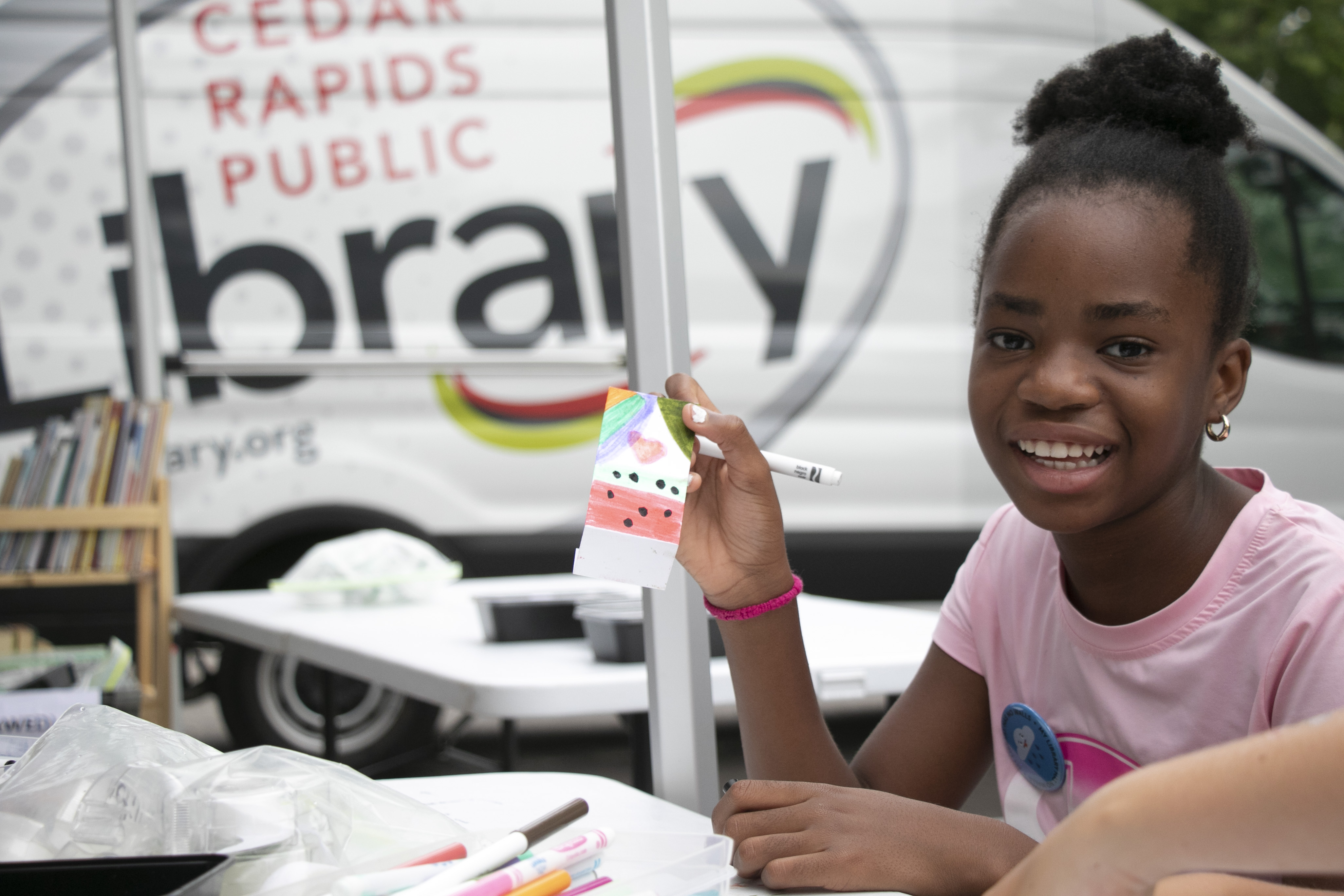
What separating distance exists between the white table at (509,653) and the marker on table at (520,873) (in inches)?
13.4

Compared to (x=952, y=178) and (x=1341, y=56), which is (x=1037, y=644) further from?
(x=1341, y=56)

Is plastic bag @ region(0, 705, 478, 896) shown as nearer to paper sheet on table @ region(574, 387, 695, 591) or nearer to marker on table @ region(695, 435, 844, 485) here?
paper sheet on table @ region(574, 387, 695, 591)

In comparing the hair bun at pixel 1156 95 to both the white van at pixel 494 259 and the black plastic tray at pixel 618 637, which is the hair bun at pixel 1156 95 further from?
the white van at pixel 494 259

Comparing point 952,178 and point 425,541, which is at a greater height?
point 952,178

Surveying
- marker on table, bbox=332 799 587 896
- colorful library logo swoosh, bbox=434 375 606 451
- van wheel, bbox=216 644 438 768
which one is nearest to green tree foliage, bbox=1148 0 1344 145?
colorful library logo swoosh, bbox=434 375 606 451

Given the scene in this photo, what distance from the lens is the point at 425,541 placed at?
3.63 meters

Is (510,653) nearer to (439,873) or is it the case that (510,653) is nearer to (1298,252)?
(439,873)

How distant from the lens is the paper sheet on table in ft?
2.64

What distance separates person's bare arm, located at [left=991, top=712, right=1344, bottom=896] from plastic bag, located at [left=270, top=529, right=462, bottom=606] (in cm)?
193

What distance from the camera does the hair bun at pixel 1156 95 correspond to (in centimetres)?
103

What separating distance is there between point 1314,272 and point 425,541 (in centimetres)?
323

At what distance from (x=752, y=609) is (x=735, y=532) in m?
0.08

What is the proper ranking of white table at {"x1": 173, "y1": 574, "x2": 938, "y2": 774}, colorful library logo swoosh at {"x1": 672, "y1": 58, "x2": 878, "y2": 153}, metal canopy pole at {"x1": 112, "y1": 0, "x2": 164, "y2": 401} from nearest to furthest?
white table at {"x1": 173, "y1": 574, "x2": 938, "y2": 774}
metal canopy pole at {"x1": 112, "y1": 0, "x2": 164, "y2": 401}
colorful library logo swoosh at {"x1": 672, "y1": 58, "x2": 878, "y2": 153}

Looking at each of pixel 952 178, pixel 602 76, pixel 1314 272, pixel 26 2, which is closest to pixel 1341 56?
pixel 1314 272
